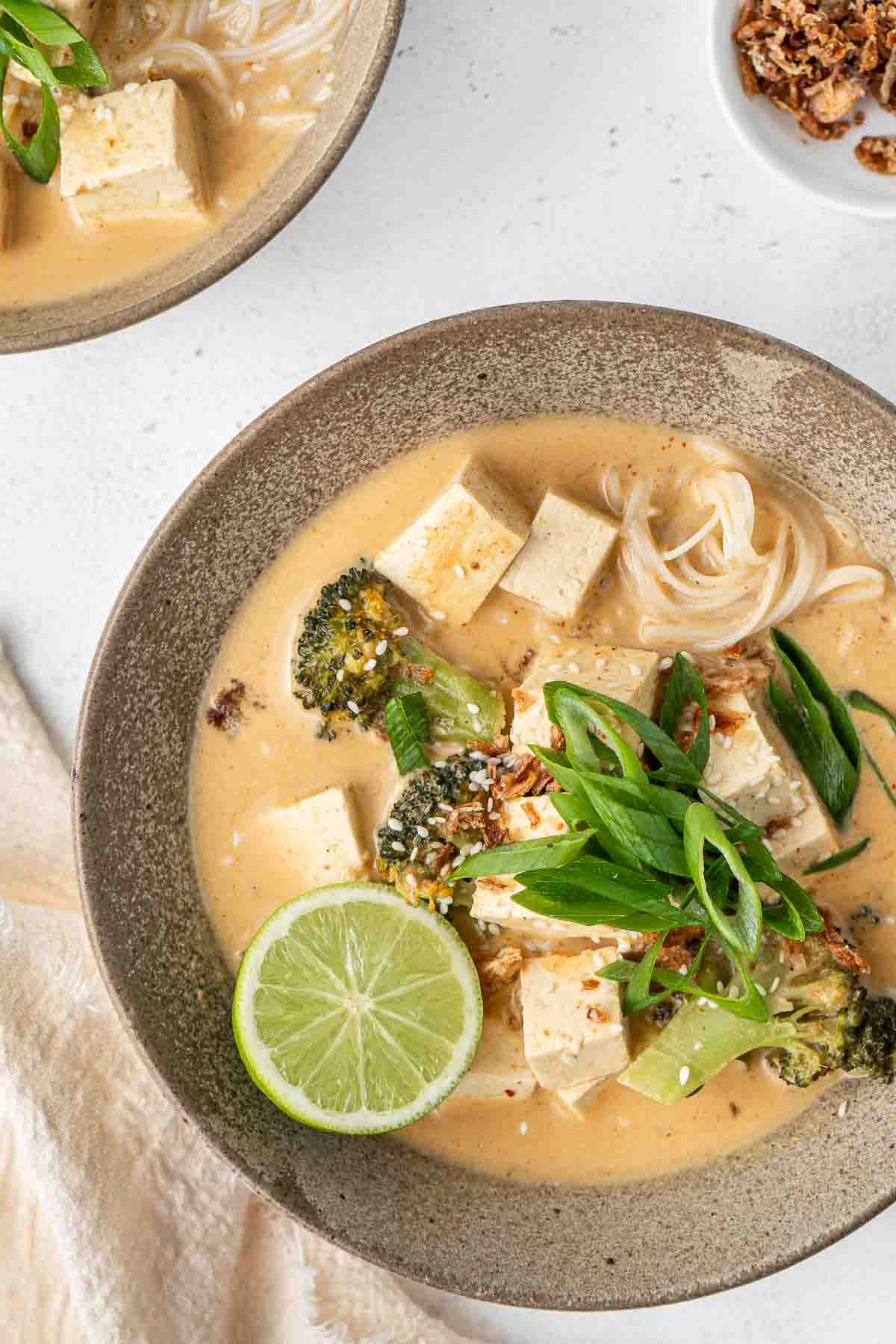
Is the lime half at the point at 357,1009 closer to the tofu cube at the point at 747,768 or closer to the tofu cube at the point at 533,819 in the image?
the tofu cube at the point at 533,819

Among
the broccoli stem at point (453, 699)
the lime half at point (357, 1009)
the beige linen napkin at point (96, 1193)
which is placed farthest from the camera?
the beige linen napkin at point (96, 1193)

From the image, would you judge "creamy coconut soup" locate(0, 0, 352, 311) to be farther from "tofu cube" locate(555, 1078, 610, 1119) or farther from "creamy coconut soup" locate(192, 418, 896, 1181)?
"tofu cube" locate(555, 1078, 610, 1119)

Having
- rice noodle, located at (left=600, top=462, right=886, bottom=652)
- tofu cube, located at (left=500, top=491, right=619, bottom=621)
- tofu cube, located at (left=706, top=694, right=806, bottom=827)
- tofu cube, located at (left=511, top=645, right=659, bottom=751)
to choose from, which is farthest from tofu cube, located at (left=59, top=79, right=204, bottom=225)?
tofu cube, located at (left=706, top=694, right=806, bottom=827)

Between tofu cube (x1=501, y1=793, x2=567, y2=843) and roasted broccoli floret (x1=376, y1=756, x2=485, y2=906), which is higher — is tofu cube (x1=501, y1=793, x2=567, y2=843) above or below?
above

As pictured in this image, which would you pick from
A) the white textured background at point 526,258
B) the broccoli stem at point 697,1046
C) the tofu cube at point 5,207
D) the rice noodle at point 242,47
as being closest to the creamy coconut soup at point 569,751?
the broccoli stem at point 697,1046

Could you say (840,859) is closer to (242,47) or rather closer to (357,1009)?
(357,1009)

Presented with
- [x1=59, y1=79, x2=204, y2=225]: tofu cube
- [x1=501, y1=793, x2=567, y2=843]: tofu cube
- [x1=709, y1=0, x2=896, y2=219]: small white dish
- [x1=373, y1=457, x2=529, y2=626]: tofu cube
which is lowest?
[x1=501, y1=793, x2=567, y2=843]: tofu cube
